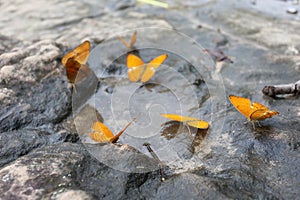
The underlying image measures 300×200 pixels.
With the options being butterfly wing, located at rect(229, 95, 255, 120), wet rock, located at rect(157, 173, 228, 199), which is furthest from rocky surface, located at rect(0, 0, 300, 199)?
butterfly wing, located at rect(229, 95, 255, 120)

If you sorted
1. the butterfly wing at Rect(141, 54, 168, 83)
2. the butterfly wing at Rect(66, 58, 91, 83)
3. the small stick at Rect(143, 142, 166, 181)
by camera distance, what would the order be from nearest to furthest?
the small stick at Rect(143, 142, 166, 181) → the butterfly wing at Rect(66, 58, 91, 83) → the butterfly wing at Rect(141, 54, 168, 83)

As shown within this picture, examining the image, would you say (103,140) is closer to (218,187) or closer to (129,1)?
(218,187)

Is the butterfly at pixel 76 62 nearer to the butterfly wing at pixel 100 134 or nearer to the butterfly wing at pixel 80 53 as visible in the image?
the butterfly wing at pixel 80 53

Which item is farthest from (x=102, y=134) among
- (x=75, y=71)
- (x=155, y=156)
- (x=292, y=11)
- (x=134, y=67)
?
(x=292, y=11)

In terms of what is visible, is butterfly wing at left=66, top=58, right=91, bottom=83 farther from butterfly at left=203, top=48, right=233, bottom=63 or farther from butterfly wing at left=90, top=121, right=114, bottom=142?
butterfly at left=203, top=48, right=233, bottom=63

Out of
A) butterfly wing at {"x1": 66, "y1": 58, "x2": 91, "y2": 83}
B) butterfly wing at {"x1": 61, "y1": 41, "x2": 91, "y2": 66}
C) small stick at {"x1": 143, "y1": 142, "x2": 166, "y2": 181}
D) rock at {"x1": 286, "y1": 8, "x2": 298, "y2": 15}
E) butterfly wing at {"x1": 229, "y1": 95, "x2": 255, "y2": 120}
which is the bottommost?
rock at {"x1": 286, "y1": 8, "x2": 298, "y2": 15}

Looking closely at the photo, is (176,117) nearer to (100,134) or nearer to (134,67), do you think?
(100,134)

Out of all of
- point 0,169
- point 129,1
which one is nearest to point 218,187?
point 0,169

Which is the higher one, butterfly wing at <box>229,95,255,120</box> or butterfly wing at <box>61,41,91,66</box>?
butterfly wing at <box>61,41,91,66</box>

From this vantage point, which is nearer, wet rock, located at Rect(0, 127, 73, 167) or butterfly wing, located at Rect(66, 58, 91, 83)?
wet rock, located at Rect(0, 127, 73, 167)
